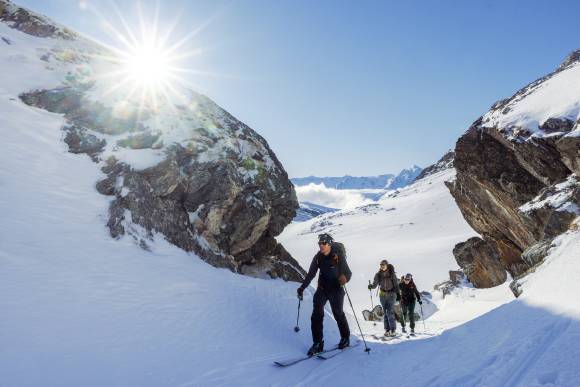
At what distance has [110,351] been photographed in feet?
21.1

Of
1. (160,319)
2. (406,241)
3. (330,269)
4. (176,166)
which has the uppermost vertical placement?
(406,241)

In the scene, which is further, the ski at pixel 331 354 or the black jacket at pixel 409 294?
the black jacket at pixel 409 294

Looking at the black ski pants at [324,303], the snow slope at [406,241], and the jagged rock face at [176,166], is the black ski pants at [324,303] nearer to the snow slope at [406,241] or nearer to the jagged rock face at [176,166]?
the jagged rock face at [176,166]

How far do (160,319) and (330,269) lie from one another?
12.1 ft

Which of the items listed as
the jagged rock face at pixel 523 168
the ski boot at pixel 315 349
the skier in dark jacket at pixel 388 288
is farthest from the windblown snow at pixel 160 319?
the jagged rock face at pixel 523 168

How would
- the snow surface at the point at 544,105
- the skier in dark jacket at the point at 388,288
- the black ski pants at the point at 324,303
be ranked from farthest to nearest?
the snow surface at the point at 544,105 → the skier in dark jacket at the point at 388,288 → the black ski pants at the point at 324,303

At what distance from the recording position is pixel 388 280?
13633 mm

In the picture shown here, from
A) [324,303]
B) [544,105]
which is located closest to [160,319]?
[324,303]

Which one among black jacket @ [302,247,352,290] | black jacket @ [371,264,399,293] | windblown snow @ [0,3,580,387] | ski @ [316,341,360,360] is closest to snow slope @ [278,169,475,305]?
black jacket @ [371,264,399,293]

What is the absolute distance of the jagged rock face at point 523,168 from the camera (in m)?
17.2

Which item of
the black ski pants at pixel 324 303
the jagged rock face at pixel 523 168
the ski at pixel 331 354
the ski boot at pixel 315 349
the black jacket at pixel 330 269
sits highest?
the jagged rock face at pixel 523 168

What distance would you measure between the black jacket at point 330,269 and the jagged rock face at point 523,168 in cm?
1001

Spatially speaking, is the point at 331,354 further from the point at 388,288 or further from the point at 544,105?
the point at 544,105

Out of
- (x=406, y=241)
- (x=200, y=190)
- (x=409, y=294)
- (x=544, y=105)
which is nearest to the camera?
(x=409, y=294)
